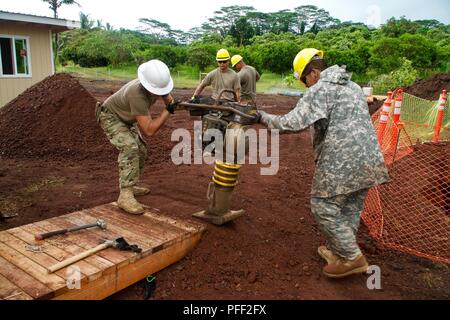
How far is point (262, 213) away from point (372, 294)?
167cm

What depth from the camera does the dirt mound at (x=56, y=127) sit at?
774 centimetres

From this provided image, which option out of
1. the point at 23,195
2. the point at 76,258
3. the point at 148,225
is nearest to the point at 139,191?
the point at 148,225

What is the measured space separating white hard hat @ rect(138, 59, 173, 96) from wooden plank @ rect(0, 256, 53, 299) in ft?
6.64

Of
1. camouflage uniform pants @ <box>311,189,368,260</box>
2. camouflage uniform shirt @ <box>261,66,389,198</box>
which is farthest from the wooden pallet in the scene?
camouflage uniform shirt @ <box>261,66,389,198</box>

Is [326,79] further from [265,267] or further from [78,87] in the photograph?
[78,87]

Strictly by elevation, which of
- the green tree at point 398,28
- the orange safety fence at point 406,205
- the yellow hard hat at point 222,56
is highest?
the green tree at point 398,28

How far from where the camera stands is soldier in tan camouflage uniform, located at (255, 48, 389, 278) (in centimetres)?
301

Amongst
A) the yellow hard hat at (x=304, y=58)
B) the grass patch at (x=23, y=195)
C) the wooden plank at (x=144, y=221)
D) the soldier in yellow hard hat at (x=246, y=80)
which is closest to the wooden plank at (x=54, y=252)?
the wooden plank at (x=144, y=221)

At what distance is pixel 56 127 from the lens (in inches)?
330

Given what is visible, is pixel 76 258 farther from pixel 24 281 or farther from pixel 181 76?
pixel 181 76

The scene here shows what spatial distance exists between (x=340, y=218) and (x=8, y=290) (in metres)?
2.58

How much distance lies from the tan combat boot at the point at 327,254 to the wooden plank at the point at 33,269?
225 centimetres

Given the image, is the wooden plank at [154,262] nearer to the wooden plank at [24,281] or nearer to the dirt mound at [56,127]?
the wooden plank at [24,281]
